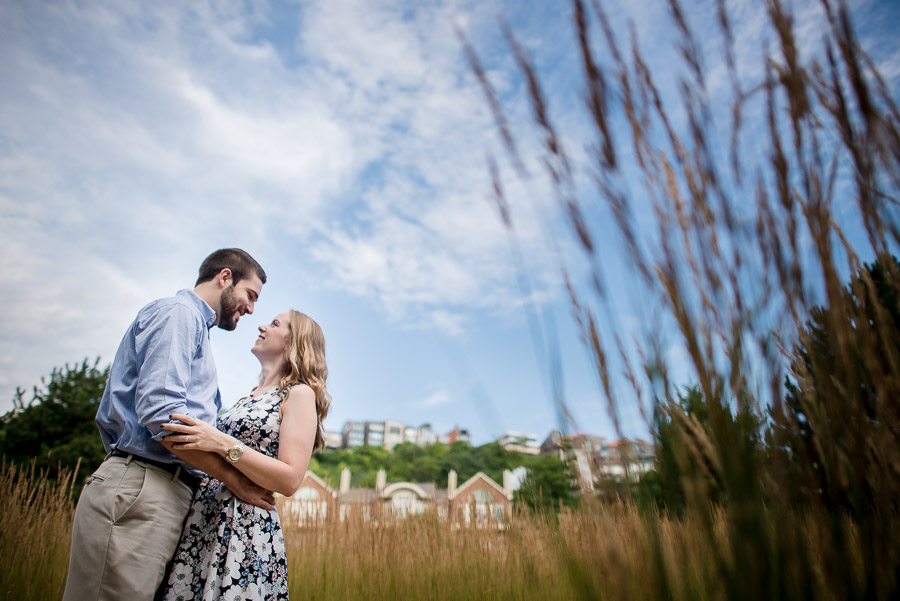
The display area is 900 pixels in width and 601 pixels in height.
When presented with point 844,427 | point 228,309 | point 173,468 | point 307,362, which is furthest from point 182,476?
point 844,427

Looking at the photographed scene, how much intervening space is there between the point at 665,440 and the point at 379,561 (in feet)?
11.8

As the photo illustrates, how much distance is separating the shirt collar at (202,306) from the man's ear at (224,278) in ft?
0.46

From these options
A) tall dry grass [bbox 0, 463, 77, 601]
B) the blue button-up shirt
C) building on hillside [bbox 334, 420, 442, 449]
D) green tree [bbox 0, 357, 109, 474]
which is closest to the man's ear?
the blue button-up shirt

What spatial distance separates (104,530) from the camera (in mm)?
1633

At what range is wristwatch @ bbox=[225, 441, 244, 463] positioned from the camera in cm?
177

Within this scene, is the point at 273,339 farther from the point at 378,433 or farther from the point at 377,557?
the point at 378,433

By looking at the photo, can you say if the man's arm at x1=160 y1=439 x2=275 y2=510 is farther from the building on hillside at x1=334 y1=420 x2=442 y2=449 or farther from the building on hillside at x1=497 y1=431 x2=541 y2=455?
the building on hillside at x1=334 y1=420 x2=442 y2=449

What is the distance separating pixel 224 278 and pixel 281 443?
0.91m

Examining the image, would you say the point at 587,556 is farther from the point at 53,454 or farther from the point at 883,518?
the point at 53,454

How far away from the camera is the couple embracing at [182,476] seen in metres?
1.64

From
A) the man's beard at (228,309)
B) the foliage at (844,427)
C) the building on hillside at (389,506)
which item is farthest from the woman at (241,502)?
the building on hillside at (389,506)

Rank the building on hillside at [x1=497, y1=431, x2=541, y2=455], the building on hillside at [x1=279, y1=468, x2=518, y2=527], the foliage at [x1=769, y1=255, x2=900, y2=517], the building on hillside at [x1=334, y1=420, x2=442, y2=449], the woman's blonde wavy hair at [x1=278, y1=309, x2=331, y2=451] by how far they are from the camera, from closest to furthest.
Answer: the foliage at [x1=769, y1=255, x2=900, y2=517] < the building on hillside at [x1=497, y1=431, x2=541, y2=455] < the woman's blonde wavy hair at [x1=278, y1=309, x2=331, y2=451] < the building on hillside at [x1=279, y1=468, x2=518, y2=527] < the building on hillside at [x1=334, y1=420, x2=442, y2=449]

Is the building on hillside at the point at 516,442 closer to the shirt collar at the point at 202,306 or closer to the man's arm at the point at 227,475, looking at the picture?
the man's arm at the point at 227,475

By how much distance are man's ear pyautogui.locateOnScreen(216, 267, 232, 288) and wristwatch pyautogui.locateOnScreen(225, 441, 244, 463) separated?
2.89ft
